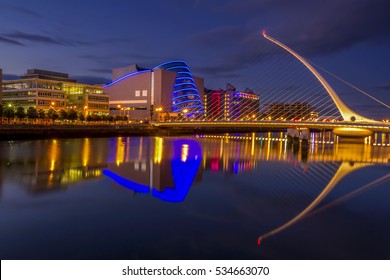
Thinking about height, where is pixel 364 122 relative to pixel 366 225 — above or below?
above

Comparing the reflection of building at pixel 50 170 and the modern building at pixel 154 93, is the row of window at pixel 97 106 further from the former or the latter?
the reflection of building at pixel 50 170

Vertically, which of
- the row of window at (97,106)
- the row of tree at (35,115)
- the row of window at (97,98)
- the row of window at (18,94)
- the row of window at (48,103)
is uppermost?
the row of window at (97,98)

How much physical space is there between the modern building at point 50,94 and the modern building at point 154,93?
Answer: 720 centimetres

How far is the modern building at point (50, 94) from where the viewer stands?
37.0m

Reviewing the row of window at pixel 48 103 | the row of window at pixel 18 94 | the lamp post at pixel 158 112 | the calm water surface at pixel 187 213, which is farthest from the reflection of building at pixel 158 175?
the lamp post at pixel 158 112

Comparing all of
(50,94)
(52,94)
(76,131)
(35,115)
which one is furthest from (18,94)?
(76,131)

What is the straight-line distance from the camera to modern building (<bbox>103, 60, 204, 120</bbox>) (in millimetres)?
52219

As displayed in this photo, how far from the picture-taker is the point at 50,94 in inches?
1492

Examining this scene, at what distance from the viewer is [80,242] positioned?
469 cm

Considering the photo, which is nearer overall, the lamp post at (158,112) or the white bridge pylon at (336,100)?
the white bridge pylon at (336,100)

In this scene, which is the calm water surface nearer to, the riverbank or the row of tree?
the riverbank
